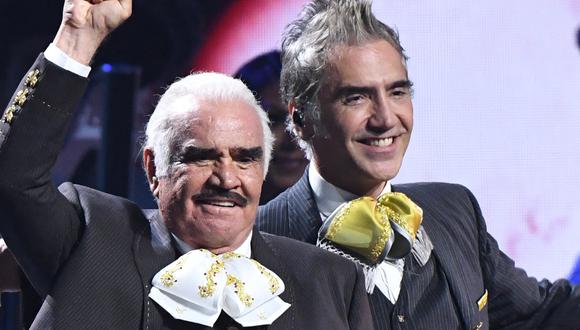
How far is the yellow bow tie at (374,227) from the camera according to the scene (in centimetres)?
245

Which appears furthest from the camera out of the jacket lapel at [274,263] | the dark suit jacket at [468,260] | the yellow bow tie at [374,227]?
the dark suit jacket at [468,260]

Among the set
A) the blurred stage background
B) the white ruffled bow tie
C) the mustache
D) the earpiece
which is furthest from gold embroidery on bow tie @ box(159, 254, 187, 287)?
the blurred stage background

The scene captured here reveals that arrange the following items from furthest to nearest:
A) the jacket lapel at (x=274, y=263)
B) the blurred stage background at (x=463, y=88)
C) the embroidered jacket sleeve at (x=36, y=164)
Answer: the blurred stage background at (x=463, y=88) → the jacket lapel at (x=274, y=263) → the embroidered jacket sleeve at (x=36, y=164)

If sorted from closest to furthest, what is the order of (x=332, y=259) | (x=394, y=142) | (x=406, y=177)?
(x=332, y=259)
(x=394, y=142)
(x=406, y=177)

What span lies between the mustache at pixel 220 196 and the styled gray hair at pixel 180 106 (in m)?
0.08

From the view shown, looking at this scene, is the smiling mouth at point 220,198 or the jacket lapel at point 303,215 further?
the jacket lapel at point 303,215

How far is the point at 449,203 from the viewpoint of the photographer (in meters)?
2.74

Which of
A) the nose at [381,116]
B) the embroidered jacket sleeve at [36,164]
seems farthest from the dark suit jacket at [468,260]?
the embroidered jacket sleeve at [36,164]

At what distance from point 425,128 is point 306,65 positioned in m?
1.14

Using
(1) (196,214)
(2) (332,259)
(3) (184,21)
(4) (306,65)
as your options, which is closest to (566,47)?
(3) (184,21)

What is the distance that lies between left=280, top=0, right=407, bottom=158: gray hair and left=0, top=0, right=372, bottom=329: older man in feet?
1.36

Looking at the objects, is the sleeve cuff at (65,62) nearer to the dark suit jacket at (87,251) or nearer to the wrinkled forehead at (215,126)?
the dark suit jacket at (87,251)

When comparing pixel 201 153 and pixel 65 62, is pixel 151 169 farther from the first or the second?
pixel 65 62

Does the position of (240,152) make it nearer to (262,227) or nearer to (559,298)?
(262,227)
